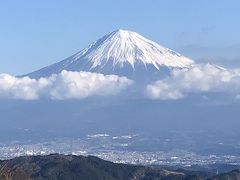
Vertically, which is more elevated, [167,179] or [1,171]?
[167,179]

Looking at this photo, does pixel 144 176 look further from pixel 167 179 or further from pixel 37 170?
pixel 37 170

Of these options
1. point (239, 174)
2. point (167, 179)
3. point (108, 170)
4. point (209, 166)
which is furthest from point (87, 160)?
point (209, 166)

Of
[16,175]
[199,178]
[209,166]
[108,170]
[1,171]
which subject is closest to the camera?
[1,171]

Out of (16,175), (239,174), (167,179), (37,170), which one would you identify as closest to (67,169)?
(37,170)

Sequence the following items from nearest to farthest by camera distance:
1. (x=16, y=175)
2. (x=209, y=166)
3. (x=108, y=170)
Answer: (x=16, y=175) < (x=108, y=170) < (x=209, y=166)

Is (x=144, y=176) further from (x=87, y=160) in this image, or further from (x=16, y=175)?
(x=16, y=175)

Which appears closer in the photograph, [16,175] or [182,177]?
[16,175]

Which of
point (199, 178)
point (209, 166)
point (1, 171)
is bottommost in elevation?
point (1, 171)

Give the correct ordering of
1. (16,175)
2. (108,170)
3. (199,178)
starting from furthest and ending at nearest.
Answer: (108,170) < (199,178) < (16,175)

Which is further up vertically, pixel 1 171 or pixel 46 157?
pixel 46 157
